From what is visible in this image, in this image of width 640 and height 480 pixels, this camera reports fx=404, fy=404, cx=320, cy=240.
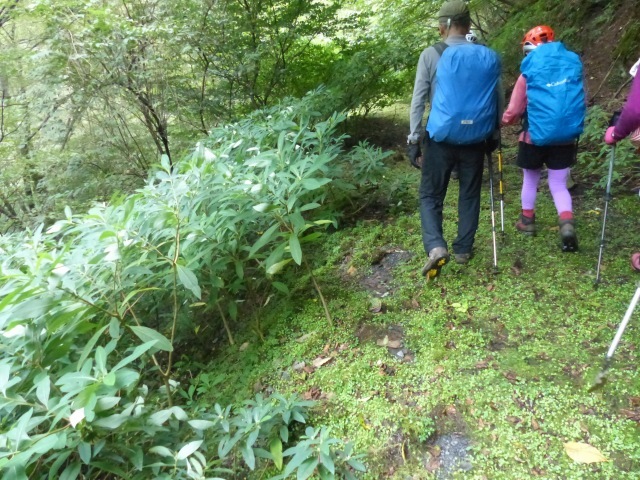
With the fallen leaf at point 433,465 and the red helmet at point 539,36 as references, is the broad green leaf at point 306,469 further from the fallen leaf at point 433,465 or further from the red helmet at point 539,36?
the red helmet at point 539,36

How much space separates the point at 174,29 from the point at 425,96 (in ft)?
15.8

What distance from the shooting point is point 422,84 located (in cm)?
331

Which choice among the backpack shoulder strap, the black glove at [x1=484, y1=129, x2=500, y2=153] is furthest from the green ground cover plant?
the black glove at [x1=484, y1=129, x2=500, y2=153]

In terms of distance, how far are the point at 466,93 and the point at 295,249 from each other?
5.70 feet

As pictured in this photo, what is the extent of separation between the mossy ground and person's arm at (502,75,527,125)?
1.14m

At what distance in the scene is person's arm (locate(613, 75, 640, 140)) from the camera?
2481 mm

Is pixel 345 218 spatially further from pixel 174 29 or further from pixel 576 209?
pixel 174 29

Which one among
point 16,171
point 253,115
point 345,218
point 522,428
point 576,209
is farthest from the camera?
point 16,171

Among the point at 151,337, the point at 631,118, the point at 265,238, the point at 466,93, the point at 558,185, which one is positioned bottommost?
the point at 558,185

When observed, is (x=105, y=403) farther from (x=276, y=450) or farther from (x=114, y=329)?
(x=276, y=450)

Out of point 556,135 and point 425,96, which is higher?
point 425,96

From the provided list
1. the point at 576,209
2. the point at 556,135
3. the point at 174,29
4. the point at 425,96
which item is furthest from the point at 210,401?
the point at 174,29

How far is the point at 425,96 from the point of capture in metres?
3.35

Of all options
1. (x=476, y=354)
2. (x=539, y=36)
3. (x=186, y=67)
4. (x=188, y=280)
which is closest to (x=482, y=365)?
(x=476, y=354)
